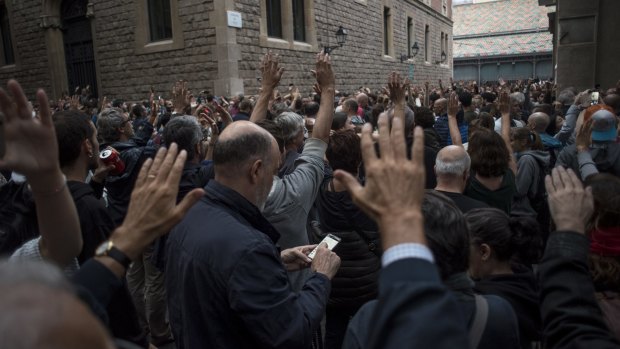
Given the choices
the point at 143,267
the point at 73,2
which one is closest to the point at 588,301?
the point at 143,267

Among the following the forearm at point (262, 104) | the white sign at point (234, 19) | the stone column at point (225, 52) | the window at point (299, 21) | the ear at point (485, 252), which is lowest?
the ear at point (485, 252)

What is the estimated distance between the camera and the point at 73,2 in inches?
603

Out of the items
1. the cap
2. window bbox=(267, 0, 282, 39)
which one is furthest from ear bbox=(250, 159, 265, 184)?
window bbox=(267, 0, 282, 39)

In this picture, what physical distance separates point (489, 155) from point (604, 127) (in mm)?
1537

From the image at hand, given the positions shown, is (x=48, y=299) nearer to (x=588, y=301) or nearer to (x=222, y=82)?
(x=588, y=301)

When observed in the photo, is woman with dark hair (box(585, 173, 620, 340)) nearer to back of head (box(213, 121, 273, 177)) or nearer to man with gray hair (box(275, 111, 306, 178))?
back of head (box(213, 121, 273, 177))

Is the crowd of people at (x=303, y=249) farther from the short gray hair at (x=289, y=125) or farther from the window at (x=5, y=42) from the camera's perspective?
the window at (x=5, y=42)

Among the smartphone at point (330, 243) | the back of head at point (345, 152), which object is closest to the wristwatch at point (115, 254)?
the smartphone at point (330, 243)

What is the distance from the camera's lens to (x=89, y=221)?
2.25 metres

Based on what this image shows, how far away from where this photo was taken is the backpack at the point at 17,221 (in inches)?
82.0

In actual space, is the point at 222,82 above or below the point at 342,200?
above

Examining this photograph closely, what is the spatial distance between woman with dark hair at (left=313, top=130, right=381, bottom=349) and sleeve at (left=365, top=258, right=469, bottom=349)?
1919 millimetres

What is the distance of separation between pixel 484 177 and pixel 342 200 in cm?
111

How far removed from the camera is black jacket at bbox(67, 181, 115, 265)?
7.34 ft
